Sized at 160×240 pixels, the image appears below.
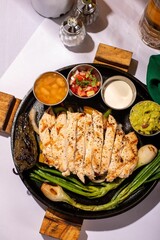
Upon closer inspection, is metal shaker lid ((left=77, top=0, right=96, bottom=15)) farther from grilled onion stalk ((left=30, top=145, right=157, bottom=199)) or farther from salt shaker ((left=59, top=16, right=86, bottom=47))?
grilled onion stalk ((left=30, top=145, right=157, bottom=199))

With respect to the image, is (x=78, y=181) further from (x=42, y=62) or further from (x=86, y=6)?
(x=86, y=6)

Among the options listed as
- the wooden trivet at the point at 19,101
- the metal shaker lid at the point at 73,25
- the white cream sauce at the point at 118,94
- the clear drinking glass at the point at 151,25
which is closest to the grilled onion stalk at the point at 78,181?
the wooden trivet at the point at 19,101

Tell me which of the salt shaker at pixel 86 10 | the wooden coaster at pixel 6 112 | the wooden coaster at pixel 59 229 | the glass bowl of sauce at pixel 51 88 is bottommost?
the wooden coaster at pixel 59 229

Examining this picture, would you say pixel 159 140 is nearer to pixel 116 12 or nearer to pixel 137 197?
pixel 137 197

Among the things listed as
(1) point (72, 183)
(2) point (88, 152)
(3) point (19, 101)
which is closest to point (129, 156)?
(2) point (88, 152)

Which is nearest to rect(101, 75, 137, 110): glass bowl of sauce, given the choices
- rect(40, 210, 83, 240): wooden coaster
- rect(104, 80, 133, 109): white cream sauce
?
rect(104, 80, 133, 109): white cream sauce

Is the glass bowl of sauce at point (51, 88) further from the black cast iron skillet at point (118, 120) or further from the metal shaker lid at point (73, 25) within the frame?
the metal shaker lid at point (73, 25)

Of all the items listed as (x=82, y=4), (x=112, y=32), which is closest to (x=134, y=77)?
(x=112, y=32)
